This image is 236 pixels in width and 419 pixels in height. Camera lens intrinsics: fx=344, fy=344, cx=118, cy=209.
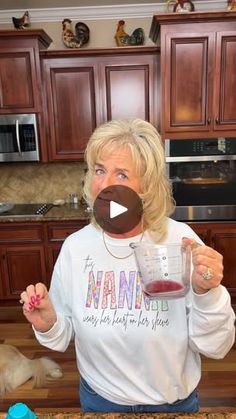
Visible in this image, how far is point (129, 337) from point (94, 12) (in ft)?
9.39

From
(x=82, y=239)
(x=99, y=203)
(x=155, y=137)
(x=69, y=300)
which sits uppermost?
(x=155, y=137)

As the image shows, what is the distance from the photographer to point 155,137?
885mm

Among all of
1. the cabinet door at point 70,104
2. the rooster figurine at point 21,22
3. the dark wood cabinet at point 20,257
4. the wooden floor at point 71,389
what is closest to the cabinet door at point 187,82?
the cabinet door at point 70,104

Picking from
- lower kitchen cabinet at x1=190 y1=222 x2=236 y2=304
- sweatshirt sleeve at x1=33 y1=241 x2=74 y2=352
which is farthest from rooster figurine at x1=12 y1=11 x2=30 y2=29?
sweatshirt sleeve at x1=33 y1=241 x2=74 y2=352

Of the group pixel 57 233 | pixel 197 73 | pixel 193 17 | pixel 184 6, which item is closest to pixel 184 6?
pixel 184 6

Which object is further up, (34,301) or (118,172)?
(118,172)

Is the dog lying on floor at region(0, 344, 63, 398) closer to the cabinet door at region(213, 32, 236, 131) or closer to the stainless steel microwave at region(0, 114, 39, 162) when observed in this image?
the stainless steel microwave at region(0, 114, 39, 162)

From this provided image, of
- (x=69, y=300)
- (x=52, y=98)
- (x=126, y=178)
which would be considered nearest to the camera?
(x=126, y=178)

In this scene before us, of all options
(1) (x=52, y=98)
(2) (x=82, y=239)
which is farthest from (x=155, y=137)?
(1) (x=52, y=98)

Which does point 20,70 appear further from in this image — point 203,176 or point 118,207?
point 118,207

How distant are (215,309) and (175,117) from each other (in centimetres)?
207

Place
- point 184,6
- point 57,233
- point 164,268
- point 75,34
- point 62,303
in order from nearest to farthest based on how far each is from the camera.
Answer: point 164,268 → point 62,303 → point 184,6 → point 57,233 → point 75,34

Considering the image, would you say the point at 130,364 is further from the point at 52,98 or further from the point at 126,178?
the point at 52,98

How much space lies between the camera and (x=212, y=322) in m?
0.74
